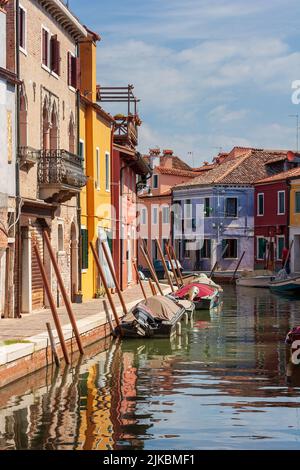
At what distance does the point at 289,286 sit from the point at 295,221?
10.4 m

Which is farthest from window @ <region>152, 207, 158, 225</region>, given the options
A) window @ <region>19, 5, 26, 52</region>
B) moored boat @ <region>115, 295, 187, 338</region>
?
window @ <region>19, 5, 26, 52</region>

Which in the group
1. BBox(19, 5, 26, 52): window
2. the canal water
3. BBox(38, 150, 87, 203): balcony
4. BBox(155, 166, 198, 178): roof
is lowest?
the canal water

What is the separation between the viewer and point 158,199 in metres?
64.9

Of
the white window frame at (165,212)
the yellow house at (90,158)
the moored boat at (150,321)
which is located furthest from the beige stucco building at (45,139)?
the white window frame at (165,212)

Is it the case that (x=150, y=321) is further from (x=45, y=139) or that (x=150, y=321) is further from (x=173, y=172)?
(x=173, y=172)

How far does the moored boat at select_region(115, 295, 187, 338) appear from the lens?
22000mm

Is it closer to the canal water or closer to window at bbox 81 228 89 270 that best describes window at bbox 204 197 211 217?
window at bbox 81 228 89 270

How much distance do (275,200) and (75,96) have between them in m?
27.9

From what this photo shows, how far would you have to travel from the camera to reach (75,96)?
27594mm

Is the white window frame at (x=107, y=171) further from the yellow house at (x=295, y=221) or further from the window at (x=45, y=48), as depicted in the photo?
the yellow house at (x=295, y=221)

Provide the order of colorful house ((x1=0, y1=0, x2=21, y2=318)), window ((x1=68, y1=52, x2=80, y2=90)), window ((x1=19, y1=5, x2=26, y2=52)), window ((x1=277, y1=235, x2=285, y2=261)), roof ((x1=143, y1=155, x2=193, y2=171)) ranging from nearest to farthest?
colorful house ((x1=0, y1=0, x2=21, y2=318))
window ((x1=19, y1=5, x2=26, y2=52))
window ((x1=68, y1=52, x2=80, y2=90))
window ((x1=277, y1=235, x2=285, y2=261))
roof ((x1=143, y1=155, x2=193, y2=171))

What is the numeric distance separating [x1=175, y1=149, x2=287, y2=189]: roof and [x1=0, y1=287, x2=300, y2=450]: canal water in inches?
1406

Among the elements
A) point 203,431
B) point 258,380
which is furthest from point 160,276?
point 203,431

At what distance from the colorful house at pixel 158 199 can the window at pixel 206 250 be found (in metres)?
3.50
